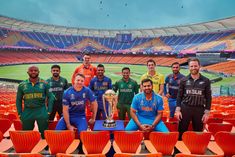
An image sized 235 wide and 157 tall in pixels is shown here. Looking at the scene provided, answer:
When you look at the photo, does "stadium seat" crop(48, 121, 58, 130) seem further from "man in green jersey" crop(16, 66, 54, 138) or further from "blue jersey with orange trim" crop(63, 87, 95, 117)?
"blue jersey with orange trim" crop(63, 87, 95, 117)

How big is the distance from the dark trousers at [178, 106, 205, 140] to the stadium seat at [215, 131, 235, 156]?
3.95 feet

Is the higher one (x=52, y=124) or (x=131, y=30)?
(x=131, y=30)

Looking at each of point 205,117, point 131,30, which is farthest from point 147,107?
point 131,30

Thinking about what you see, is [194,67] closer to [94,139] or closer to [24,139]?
[94,139]

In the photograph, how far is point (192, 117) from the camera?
5512 millimetres

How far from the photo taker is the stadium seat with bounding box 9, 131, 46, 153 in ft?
13.6

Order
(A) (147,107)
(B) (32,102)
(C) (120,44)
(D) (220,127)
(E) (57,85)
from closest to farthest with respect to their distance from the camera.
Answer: (D) (220,127) < (B) (32,102) < (A) (147,107) < (E) (57,85) < (C) (120,44)

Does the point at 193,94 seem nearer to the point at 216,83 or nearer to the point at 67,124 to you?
the point at 67,124

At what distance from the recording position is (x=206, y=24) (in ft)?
192

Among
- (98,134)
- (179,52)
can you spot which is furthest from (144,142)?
(179,52)

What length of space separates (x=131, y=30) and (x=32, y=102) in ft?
233

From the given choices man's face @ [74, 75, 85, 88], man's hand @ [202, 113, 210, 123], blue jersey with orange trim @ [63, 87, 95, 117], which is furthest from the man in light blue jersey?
man's face @ [74, 75, 85, 88]

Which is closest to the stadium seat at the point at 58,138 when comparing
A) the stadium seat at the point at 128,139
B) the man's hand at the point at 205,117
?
the stadium seat at the point at 128,139

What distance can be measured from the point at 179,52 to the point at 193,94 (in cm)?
5286
